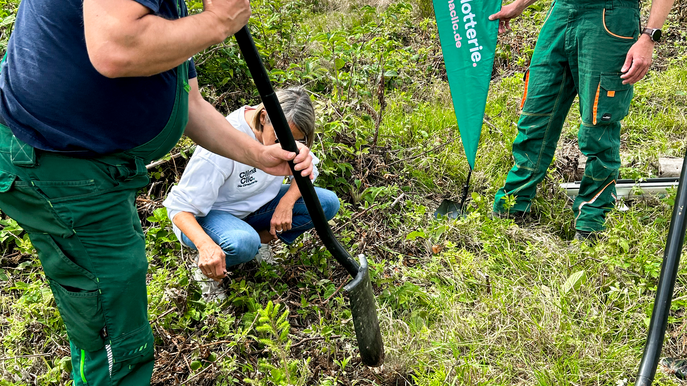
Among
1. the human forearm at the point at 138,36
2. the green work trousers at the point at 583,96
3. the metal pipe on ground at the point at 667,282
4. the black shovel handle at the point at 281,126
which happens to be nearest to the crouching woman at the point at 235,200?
the black shovel handle at the point at 281,126

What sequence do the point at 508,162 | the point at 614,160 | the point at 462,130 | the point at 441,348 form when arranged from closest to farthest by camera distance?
the point at 441,348, the point at 614,160, the point at 462,130, the point at 508,162

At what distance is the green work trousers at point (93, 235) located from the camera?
1389 mm

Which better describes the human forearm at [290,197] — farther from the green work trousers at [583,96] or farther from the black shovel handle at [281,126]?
the green work trousers at [583,96]

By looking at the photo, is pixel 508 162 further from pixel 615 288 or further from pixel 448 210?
pixel 615 288

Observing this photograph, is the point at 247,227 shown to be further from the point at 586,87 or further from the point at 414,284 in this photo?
the point at 586,87

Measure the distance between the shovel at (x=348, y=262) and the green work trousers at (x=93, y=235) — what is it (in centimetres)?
30

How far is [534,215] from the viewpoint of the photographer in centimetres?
332

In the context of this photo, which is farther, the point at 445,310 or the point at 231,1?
the point at 445,310

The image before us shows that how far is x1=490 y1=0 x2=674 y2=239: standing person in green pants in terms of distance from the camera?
2.61 meters

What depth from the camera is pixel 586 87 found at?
9.04ft

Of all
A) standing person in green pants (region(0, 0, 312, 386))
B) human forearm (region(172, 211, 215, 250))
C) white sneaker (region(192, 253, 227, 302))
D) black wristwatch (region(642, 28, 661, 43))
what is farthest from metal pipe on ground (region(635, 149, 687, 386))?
white sneaker (region(192, 253, 227, 302))

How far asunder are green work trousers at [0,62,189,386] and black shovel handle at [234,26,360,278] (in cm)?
21

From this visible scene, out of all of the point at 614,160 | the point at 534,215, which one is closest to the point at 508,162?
the point at 534,215

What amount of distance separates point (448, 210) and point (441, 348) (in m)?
1.33
